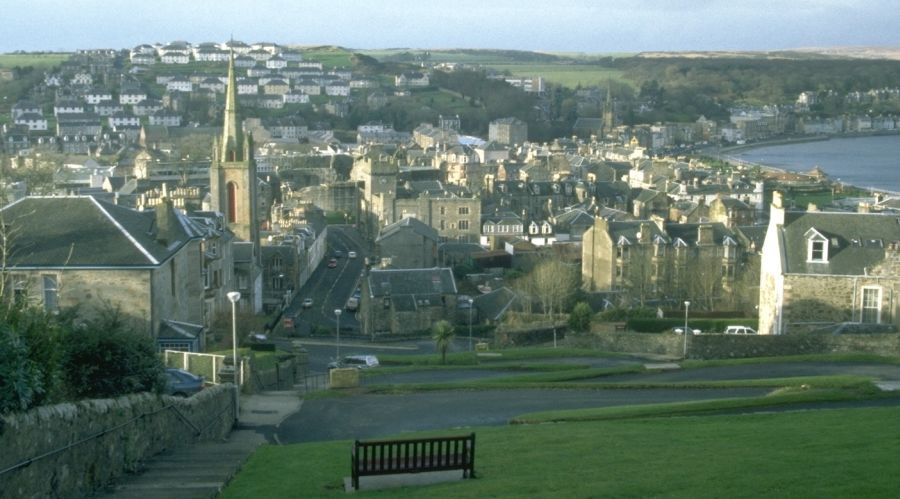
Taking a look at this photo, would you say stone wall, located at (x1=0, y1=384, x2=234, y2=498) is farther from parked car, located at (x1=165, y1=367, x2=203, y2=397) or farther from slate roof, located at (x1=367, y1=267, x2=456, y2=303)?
slate roof, located at (x1=367, y1=267, x2=456, y2=303)

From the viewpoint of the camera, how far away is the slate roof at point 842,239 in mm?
30219

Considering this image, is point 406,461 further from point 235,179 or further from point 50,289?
point 235,179

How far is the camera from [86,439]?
12391mm

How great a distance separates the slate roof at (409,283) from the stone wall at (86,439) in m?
30.2

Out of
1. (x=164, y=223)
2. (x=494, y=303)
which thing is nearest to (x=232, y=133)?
(x=494, y=303)

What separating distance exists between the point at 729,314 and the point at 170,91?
445ft

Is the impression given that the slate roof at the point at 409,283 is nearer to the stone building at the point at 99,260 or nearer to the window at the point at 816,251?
the window at the point at 816,251

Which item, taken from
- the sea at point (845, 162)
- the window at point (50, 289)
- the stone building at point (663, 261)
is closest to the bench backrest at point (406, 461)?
the window at point (50, 289)

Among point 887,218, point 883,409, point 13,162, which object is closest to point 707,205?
point 887,218

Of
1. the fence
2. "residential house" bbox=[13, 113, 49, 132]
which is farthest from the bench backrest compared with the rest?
"residential house" bbox=[13, 113, 49, 132]

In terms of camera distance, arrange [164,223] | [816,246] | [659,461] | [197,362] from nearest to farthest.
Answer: [659,461], [197,362], [164,223], [816,246]

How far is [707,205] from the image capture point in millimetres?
71125

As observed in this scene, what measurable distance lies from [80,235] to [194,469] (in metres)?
13.7

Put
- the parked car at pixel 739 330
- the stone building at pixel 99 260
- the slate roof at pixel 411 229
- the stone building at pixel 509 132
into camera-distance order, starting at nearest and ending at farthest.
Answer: the stone building at pixel 99 260 < the parked car at pixel 739 330 < the slate roof at pixel 411 229 < the stone building at pixel 509 132
